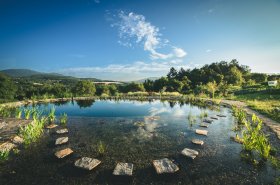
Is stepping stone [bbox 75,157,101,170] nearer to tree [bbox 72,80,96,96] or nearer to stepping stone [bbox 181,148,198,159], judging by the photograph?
stepping stone [bbox 181,148,198,159]

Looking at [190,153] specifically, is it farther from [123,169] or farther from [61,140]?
[61,140]

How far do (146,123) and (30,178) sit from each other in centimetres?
532

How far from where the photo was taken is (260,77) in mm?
42500

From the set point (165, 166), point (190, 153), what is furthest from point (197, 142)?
point (165, 166)

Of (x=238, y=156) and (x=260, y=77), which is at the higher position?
(x=260, y=77)

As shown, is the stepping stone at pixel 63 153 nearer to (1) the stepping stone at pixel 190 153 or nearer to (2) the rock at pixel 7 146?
(2) the rock at pixel 7 146

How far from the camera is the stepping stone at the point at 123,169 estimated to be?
12.4ft

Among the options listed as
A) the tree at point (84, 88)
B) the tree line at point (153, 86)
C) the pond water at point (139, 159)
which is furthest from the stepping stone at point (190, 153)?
the tree at point (84, 88)

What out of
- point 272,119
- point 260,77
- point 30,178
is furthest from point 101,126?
point 260,77

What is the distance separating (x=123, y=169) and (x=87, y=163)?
3.34 feet

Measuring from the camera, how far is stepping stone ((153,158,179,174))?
12.8ft

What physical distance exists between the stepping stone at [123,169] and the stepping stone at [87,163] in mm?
622

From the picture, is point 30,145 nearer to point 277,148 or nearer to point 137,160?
point 137,160

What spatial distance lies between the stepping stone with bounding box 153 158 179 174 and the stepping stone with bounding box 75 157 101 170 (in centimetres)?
155
